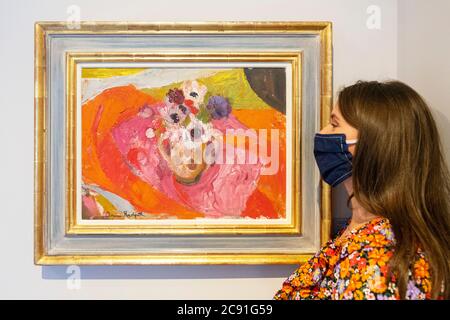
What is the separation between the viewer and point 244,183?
1193mm

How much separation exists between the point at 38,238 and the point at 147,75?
1.68ft

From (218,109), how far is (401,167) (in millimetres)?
503

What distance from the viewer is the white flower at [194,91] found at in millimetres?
1190

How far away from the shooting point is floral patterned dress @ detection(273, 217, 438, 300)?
78cm

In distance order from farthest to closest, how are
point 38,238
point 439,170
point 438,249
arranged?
1. point 38,238
2. point 439,170
3. point 438,249

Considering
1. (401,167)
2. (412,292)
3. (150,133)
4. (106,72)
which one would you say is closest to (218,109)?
(150,133)

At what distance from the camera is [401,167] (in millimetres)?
879

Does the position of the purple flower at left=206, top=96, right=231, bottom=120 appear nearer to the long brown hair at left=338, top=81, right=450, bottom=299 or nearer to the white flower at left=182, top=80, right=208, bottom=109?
the white flower at left=182, top=80, right=208, bottom=109

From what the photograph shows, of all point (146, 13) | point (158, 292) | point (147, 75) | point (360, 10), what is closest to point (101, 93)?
point (147, 75)

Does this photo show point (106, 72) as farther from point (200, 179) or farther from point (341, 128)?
point (341, 128)

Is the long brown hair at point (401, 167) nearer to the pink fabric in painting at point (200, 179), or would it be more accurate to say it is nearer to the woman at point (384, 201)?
the woman at point (384, 201)

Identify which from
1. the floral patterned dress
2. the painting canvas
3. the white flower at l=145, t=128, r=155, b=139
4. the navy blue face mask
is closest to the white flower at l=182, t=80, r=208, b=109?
the painting canvas

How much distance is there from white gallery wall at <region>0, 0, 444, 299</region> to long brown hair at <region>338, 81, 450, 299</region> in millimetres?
317
